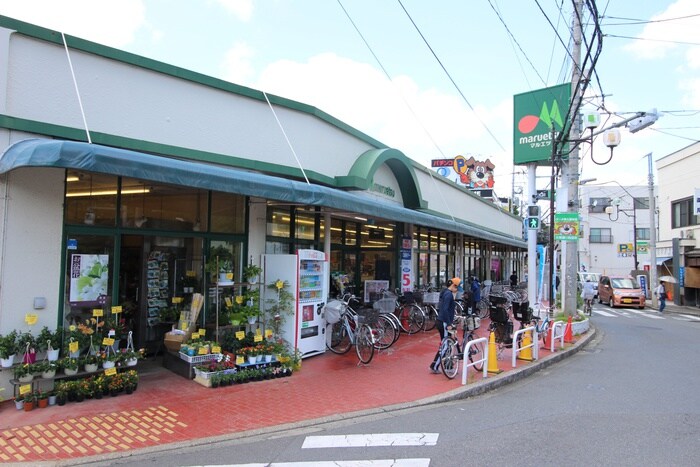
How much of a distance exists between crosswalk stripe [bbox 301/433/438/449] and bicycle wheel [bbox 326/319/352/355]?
462 cm

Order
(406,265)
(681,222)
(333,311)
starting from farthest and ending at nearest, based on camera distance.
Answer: (681,222)
(406,265)
(333,311)

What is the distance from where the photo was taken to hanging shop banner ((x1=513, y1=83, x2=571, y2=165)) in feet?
52.5

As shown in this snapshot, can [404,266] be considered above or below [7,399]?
above

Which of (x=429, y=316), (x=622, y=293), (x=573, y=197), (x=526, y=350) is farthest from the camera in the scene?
(x=622, y=293)

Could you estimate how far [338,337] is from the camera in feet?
35.2

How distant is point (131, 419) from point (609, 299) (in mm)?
31625

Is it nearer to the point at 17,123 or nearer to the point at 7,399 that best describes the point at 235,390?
the point at 7,399

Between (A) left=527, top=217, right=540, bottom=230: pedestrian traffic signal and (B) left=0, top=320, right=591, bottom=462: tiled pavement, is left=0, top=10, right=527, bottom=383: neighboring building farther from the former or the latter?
(A) left=527, top=217, right=540, bottom=230: pedestrian traffic signal

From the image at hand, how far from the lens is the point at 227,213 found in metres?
9.62

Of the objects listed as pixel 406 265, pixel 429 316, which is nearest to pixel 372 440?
pixel 429 316

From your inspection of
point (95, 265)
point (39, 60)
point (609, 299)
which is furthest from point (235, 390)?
point (609, 299)

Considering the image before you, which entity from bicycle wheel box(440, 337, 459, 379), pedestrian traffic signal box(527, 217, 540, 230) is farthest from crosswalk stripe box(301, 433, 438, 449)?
pedestrian traffic signal box(527, 217, 540, 230)

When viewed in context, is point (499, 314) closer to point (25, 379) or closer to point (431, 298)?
point (431, 298)

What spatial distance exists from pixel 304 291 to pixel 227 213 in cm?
225
